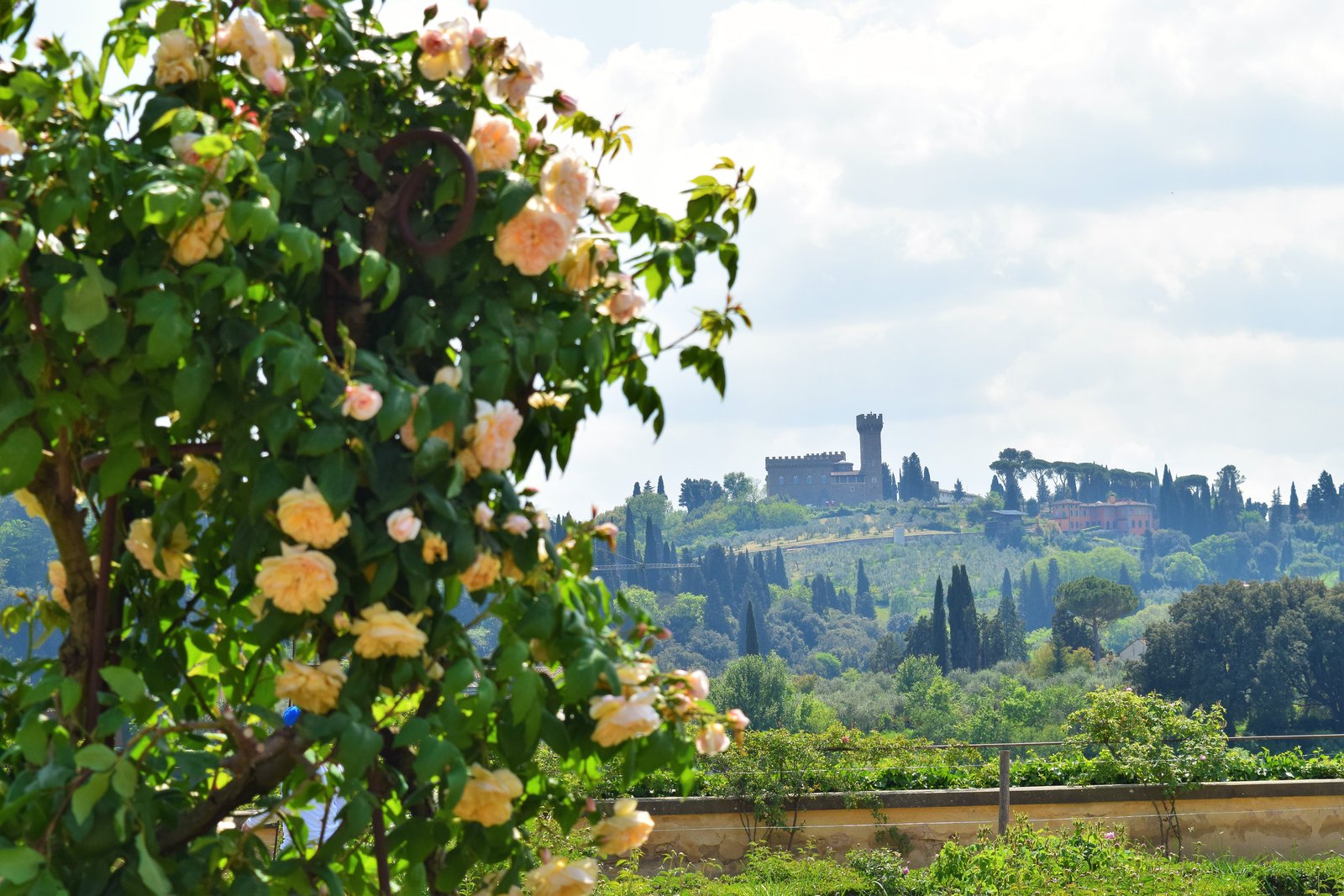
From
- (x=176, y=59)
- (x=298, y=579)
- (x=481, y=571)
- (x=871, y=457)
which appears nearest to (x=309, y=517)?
(x=298, y=579)

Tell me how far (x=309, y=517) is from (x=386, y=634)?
0.44 ft

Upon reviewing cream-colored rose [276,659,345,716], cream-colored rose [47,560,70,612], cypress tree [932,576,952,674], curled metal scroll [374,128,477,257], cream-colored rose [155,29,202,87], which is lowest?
cypress tree [932,576,952,674]

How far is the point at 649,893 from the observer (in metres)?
5.34

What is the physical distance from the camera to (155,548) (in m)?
1.34

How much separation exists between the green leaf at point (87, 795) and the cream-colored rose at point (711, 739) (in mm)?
581

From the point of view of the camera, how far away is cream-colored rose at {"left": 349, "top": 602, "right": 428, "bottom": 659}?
4.05ft

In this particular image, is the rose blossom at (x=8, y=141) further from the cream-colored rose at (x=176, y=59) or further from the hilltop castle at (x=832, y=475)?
the hilltop castle at (x=832, y=475)

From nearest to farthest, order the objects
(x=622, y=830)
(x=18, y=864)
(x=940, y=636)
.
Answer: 1. (x=18, y=864)
2. (x=622, y=830)
3. (x=940, y=636)

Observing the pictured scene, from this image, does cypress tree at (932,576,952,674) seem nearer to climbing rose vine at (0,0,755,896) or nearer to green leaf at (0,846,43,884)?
climbing rose vine at (0,0,755,896)

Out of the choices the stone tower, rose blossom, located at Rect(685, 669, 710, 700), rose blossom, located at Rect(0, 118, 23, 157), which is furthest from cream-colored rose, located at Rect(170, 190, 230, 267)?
the stone tower

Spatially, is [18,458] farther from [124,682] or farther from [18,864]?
[18,864]

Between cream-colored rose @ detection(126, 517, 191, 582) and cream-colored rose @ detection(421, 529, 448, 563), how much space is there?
303mm

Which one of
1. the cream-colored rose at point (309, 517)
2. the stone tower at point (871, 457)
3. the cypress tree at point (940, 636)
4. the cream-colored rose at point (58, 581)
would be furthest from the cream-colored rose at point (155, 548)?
the stone tower at point (871, 457)

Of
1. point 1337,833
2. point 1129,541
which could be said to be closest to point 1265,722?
point 1337,833
